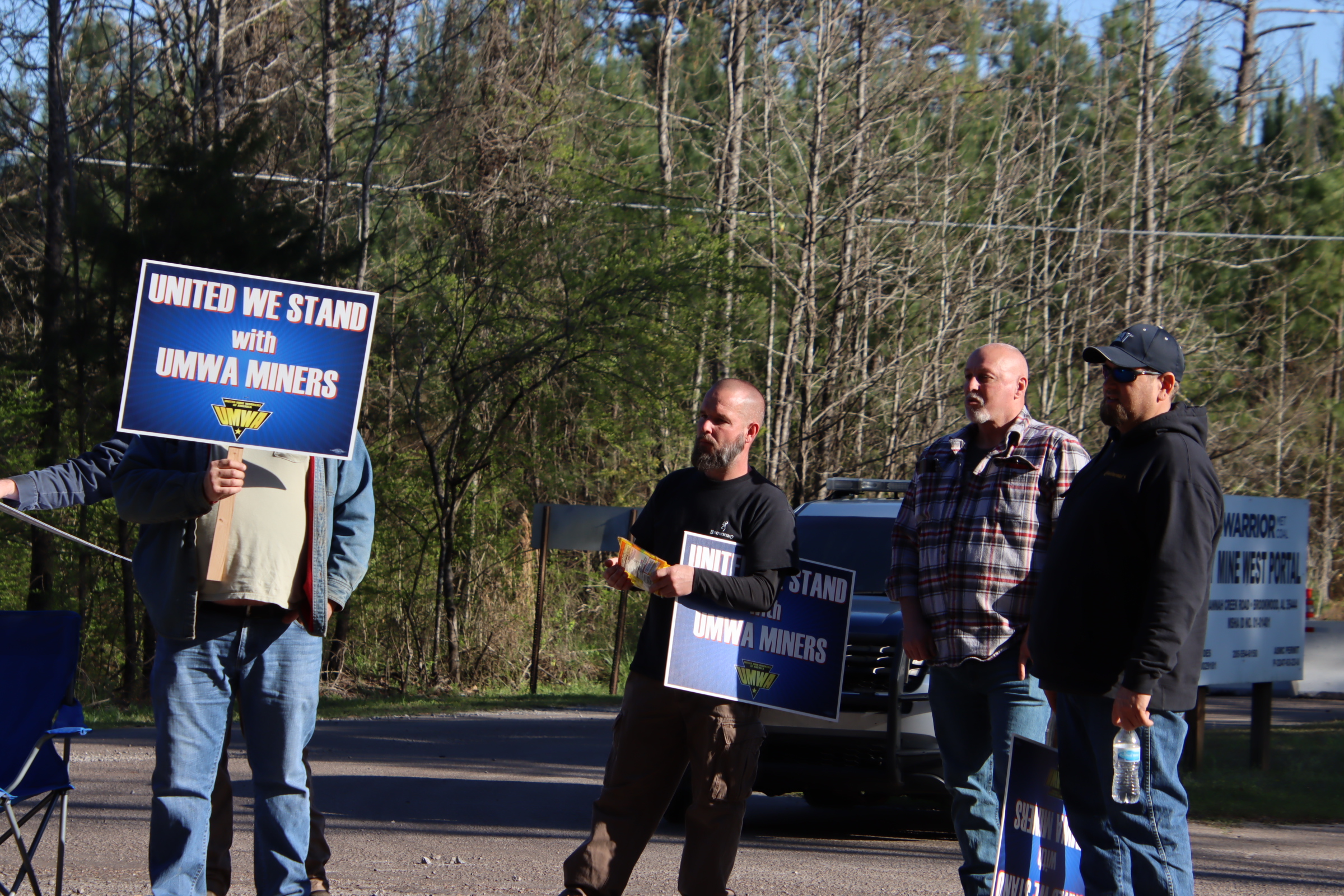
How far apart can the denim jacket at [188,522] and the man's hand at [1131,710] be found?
239 cm

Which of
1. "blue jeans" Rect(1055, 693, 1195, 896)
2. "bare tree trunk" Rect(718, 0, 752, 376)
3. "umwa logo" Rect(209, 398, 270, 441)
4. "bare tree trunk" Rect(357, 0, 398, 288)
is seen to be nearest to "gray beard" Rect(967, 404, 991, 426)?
"blue jeans" Rect(1055, 693, 1195, 896)

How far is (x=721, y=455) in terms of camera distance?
183 inches

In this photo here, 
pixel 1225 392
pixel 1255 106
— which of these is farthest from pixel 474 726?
pixel 1255 106

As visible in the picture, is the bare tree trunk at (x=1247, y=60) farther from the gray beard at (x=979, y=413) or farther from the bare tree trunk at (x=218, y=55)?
the gray beard at (x=979, y=413)

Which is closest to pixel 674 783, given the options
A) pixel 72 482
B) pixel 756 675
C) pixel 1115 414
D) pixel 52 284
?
pixel 756 675

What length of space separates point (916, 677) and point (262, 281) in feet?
13.0

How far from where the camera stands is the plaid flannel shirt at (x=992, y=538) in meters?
4.70

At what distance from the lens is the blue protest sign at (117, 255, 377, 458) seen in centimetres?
446

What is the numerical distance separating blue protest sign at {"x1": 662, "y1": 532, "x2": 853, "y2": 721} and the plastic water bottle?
100 centimetres

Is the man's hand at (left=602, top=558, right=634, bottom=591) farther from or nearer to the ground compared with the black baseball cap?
nearer to the ground

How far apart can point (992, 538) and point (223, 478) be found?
254 cm

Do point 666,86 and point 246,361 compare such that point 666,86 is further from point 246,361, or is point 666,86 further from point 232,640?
point 232,640

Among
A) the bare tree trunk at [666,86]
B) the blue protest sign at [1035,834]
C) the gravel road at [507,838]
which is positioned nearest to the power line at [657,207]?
the bare tree trunk at [666,86]

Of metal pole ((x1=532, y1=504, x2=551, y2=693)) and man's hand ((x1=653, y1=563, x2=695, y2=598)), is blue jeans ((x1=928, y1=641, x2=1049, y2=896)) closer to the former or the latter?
man's hand ((x1=653, y1=563, x2=695, y2=598))
